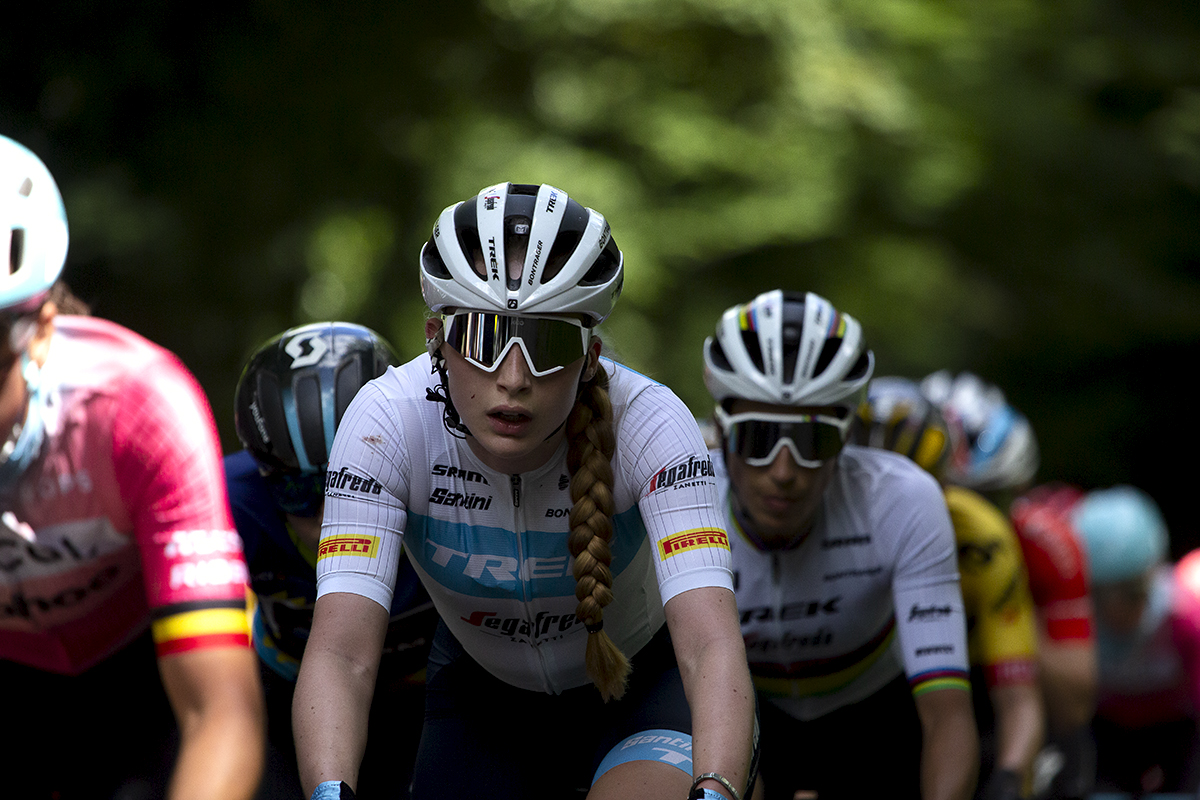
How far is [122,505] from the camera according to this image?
138 inches

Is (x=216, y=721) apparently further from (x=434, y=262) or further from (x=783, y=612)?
(x=783, y=612)

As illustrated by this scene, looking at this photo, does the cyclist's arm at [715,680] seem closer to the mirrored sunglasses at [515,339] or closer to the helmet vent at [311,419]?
the mirrored sunglasses at [515,339]

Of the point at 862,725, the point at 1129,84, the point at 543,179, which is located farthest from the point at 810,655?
the point at 1129,84

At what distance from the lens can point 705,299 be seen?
37.9ft

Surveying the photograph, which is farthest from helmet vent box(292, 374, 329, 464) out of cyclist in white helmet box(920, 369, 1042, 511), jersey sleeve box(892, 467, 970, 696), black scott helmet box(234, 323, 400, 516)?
cyclist in white helmet box(920, 369, 1042, 511)

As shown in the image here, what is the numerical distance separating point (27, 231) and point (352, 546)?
131 cm

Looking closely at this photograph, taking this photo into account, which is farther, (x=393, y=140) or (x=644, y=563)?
(x=393, y=140)

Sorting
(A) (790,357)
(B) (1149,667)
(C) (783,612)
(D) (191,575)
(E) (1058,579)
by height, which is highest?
(A) (790,357)

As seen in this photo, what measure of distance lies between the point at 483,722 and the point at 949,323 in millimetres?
10381

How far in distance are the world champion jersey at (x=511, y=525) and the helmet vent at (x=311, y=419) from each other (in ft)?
2.32

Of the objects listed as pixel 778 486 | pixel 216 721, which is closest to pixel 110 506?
pixel 216 721

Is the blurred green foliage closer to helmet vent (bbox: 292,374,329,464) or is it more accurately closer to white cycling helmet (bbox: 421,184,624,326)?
helmet vent (bbox: 292,374,329,464)

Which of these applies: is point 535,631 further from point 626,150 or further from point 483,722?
point 626,150

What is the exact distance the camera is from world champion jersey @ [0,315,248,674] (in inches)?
131
